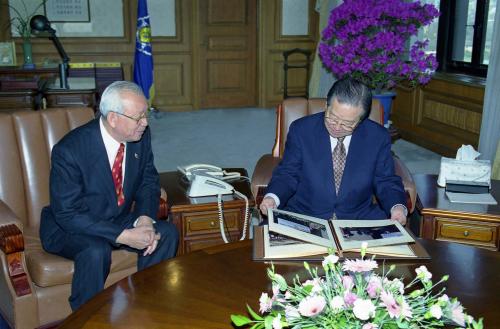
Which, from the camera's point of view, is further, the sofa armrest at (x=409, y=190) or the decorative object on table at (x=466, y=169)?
the decorative object on table at (x=466, y=169)

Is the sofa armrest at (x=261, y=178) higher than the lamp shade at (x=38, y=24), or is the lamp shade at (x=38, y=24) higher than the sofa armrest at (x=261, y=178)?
the lamp shade at (x=38, y=24)

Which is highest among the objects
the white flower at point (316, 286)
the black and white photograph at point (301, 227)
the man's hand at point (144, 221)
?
the white flower at point (316, 286)

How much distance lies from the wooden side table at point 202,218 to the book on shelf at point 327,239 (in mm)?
741

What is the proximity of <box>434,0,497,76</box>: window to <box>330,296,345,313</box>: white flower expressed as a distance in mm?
4880

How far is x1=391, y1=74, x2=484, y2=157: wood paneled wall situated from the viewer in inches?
211

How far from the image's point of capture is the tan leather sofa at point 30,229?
231 cm

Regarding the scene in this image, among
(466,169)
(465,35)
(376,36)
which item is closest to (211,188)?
(466,169)

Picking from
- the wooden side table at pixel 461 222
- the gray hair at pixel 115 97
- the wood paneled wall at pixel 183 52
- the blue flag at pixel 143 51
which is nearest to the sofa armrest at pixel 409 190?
the wooden side table at pixel 461 222

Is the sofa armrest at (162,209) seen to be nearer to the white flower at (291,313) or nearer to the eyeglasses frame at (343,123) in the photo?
the eyeglasses frame at (343,123)

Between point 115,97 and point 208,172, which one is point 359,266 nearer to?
point 115,97

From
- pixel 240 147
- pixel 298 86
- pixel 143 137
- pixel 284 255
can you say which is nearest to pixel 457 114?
pixel 240 147

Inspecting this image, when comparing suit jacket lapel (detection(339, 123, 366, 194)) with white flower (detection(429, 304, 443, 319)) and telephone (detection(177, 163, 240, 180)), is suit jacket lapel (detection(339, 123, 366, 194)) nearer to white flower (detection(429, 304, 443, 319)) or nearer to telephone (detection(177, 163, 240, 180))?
telephone (detection(177, 163, 240, 180))

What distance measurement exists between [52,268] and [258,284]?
0.99 meters

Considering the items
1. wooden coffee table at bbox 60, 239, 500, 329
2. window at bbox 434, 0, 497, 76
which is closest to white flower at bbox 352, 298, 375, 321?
wooden coffee table at bbox 60, 239, 500, 329
